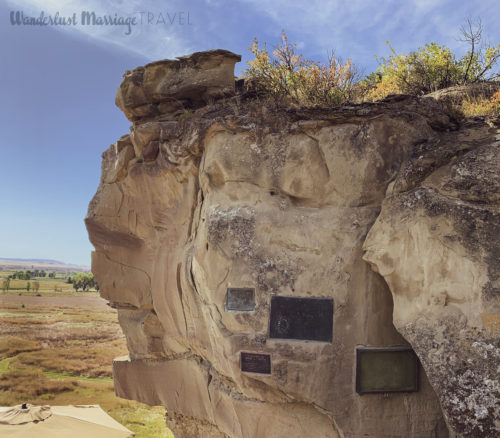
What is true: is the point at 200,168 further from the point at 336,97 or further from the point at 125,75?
the point at 125,75

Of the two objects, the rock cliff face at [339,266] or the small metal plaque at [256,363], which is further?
the small metal plaque at [256,363]

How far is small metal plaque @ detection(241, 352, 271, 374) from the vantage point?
501 cm

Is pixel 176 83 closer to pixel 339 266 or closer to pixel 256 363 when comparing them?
pixel 339 266

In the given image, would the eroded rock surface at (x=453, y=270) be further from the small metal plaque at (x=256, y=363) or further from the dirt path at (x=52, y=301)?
the dirt path at (x=52, y=301)

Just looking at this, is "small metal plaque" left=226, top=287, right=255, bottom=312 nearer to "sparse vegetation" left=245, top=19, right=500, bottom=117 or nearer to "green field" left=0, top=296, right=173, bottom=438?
"sparse vegetation" left=245, top=19, right=500, bottom=117

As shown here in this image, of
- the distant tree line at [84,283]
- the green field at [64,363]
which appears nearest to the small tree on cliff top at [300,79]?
the green field at [64,363]

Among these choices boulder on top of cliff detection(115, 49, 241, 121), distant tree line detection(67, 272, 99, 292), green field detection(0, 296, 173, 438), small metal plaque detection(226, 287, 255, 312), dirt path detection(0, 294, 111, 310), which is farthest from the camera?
distant tree line detection(67, 272, 99, 292)

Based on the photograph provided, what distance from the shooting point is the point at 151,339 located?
776 centimetres

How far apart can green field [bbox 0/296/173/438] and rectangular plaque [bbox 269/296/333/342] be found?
839 centimetres

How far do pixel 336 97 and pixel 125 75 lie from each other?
3921 mm

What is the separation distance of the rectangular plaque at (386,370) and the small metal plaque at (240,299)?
138cm

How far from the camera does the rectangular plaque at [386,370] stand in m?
4.77

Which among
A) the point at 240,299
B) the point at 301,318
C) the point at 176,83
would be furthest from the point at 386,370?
the point at 176,83

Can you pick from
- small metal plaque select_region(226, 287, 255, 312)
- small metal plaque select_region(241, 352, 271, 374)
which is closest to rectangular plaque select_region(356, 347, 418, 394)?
small metal plaque select_region(241, 352, 271, 374)
